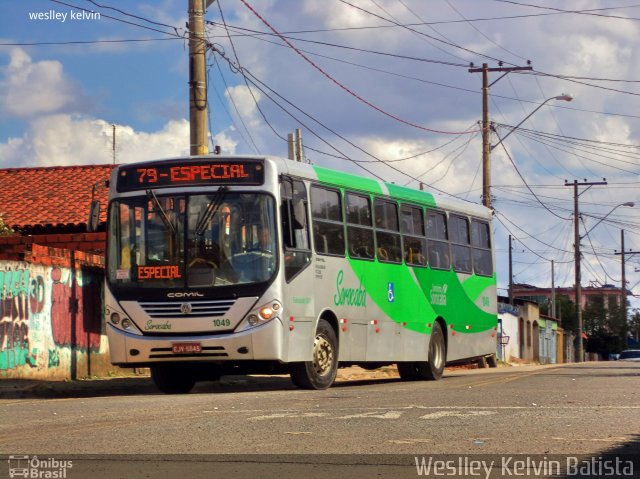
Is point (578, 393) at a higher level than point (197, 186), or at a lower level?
lower

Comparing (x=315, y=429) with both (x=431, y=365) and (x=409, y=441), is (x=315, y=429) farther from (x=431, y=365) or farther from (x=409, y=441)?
(x=431, y=365)

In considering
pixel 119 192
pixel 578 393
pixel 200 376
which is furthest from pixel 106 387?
pixel 578 393

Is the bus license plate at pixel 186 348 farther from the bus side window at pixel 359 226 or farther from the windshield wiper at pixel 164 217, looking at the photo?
the bus side window at pixel 359 226

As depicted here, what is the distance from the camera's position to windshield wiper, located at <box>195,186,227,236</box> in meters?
16.3

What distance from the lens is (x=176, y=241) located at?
16359 millimetres

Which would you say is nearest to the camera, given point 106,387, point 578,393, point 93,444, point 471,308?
point 93,444

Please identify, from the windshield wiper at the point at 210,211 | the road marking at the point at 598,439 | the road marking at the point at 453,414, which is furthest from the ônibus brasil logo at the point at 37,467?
the windshield wiper at the point at 210,211

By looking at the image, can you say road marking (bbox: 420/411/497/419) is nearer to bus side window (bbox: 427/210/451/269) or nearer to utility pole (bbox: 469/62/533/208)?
bus side window (bbox: 427/210/451/269)

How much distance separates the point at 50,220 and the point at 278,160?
42.0 feet

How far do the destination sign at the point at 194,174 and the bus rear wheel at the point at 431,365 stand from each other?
6.60 meters

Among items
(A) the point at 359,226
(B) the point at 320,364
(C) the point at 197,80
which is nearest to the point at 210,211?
(B) the point at 320,364

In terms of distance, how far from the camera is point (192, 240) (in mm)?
16266

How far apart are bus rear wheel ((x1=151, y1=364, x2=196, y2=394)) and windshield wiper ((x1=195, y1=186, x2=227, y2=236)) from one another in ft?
8.19

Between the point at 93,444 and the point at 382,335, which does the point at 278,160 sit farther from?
the point at 93,444
